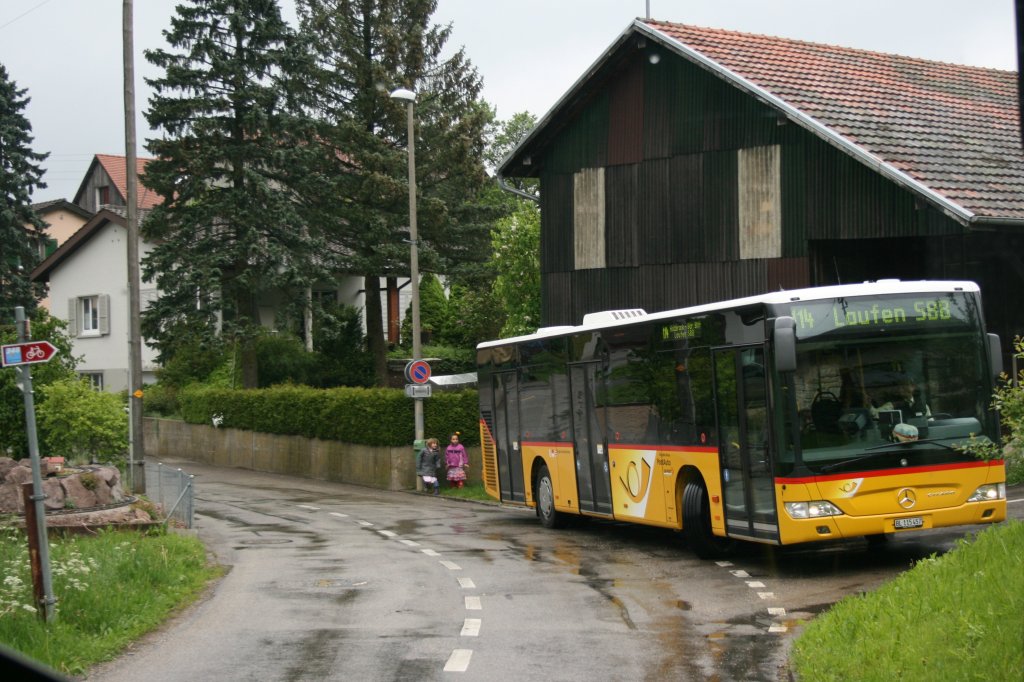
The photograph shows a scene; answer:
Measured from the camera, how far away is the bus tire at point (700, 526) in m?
15.1

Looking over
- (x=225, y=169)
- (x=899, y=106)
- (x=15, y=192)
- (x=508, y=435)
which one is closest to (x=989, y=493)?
(x=508, y=435)

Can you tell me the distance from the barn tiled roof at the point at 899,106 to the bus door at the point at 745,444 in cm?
803

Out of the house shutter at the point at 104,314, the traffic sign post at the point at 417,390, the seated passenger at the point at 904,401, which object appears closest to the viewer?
the seated passenger at the point at 904,401

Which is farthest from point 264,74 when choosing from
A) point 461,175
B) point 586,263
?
point 586,263

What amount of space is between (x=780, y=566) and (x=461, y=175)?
32.0 m

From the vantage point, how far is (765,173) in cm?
2519

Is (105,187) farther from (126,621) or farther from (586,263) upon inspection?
(126,621)

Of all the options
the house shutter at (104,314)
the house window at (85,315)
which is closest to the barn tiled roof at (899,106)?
the house shutter at (104,314)

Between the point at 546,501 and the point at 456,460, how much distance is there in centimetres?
1099

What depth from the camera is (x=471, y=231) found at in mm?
45062

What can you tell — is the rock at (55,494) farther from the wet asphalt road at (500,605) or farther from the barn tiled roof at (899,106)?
the barn tiled roof at (899,106)

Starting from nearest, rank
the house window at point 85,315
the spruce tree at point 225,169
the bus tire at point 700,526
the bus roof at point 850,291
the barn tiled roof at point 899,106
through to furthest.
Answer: the bus roof at point 850,291 < the bus tire at point 700,526 < the barn tiled roof at point 899,106 < the spruce tree at point 225,169 < the house window at point 85,315

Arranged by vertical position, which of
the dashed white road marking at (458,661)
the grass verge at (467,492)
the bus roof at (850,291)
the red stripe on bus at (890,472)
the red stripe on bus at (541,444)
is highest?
the bus roof at (850,291)

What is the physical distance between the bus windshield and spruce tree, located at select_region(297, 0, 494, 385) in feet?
96.1
